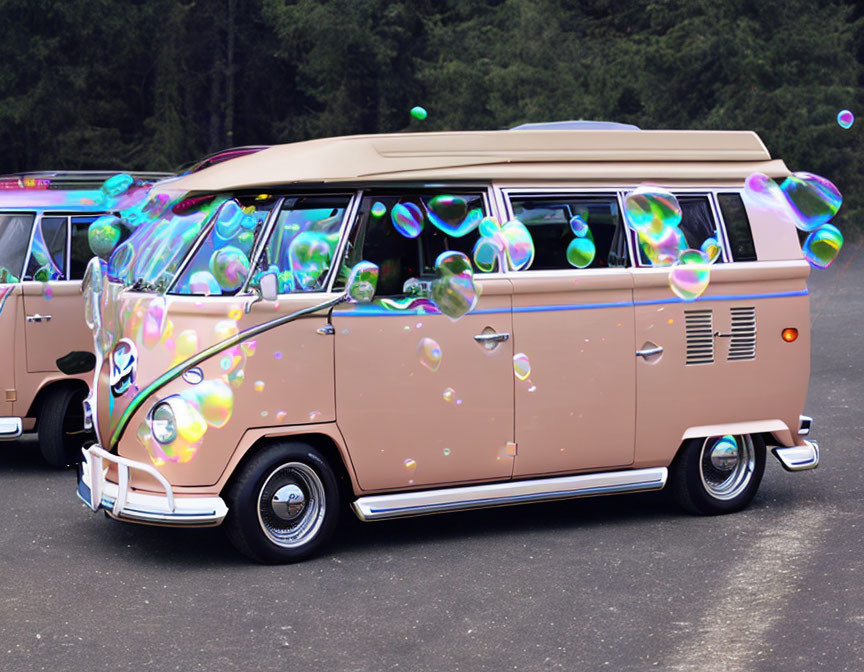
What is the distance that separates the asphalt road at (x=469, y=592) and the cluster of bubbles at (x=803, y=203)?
5.54 ft

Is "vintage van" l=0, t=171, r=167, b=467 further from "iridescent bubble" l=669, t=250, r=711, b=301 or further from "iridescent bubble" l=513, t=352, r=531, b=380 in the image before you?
"iridescent bubble" l=669, t=250, r=711, b=301

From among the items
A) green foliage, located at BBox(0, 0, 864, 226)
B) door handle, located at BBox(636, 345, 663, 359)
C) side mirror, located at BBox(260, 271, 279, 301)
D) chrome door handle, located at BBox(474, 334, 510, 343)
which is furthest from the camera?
green foliage, located at BBox(0, 0, 864, 226)

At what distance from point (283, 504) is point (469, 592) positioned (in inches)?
46.6

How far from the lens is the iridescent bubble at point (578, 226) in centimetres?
785

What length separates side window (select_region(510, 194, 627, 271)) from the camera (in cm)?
771

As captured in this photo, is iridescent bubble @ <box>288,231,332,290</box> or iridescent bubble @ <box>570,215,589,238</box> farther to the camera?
iridescent bubble @ <box>570,215,589,238</box>

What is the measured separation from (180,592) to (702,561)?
2.82 meters

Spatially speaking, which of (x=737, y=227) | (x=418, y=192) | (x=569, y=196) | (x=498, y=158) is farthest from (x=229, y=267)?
(x=737, y=227)

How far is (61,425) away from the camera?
10180 millimetres

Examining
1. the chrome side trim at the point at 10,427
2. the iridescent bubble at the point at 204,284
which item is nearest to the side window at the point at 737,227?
the iridescent bubble at the point at 204,284

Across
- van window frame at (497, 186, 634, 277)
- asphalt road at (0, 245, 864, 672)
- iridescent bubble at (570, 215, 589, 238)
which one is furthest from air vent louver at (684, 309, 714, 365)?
asphalt road at (0, 245, 864, 672)

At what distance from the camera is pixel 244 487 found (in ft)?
23.1

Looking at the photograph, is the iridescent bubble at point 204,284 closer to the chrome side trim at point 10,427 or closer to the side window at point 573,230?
the side window at point 573,230

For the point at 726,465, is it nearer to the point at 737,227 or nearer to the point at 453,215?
the point at 737,227
